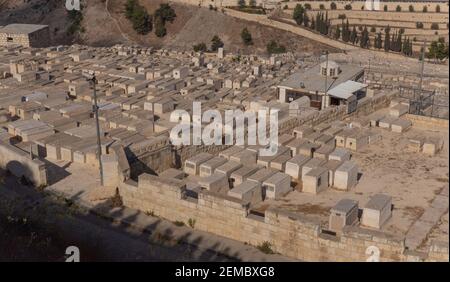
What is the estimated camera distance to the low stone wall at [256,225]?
38.4 feet

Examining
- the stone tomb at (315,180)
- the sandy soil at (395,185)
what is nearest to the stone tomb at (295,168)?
the stone tomb at (315,180)

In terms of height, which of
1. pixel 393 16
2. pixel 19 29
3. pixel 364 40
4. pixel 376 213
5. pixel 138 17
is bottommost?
pixel 376 213

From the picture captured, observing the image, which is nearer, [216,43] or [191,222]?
[191,222]

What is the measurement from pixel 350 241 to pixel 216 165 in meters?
Answer: 6.50

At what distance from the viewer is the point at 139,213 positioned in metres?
14.6

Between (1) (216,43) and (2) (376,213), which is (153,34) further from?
(2) (376,213)

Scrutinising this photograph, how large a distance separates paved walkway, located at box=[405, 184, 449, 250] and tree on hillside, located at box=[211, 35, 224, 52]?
44559mm

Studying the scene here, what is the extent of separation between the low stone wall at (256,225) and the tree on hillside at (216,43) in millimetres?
45041

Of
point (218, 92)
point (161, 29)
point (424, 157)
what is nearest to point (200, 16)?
point (161, 29)

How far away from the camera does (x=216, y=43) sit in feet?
195

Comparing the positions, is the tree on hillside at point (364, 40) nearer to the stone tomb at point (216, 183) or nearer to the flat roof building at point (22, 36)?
the flat roof building at point (22, 36)

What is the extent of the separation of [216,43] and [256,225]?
48258mm

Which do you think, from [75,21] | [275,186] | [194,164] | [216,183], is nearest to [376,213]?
[275,186]
